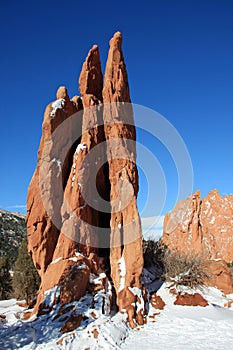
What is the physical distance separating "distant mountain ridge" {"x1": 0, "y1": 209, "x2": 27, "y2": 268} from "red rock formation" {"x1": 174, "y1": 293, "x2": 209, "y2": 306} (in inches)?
1903

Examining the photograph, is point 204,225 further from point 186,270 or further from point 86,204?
point 86,204

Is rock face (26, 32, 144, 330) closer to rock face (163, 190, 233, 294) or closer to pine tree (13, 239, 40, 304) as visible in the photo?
pine tree (13, 239, 40, 304)

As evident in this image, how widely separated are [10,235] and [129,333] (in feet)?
240

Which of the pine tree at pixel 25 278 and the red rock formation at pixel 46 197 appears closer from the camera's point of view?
the red rock formation at pixel 46 197

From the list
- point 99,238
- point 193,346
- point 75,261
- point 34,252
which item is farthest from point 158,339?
point 34,252

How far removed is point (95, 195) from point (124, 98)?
7.05 m

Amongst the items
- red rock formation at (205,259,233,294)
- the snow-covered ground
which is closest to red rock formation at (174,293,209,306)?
the snow-covered ground

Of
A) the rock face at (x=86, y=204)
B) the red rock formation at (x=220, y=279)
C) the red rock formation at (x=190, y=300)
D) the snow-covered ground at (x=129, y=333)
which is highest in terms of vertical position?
the rock face at (x=86, y=204)

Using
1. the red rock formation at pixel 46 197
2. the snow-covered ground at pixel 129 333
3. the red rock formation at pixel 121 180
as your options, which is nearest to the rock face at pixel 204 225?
the red rock formation at pixel 121 180

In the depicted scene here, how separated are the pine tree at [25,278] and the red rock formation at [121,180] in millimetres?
12854

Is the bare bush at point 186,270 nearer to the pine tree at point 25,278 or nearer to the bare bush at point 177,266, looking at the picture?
the bare bush at point 177,266

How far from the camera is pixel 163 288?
17.4 meters

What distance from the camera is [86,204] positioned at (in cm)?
1556

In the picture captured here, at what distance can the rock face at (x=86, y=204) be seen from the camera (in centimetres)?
1398
